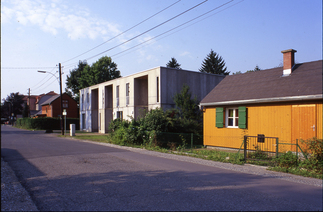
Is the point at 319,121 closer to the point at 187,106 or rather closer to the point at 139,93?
the point at 187,106

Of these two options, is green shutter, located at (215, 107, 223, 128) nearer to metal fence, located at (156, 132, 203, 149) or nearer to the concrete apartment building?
metal fence, located at (156, 132, 203, 149)

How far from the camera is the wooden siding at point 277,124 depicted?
12.2 metres

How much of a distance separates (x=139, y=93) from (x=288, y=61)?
15627 millimetres

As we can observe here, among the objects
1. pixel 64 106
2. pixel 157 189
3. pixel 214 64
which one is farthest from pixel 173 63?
pixel 157 189

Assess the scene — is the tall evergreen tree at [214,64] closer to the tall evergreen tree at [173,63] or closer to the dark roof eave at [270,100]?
the tall evergreen tree at [173,63]

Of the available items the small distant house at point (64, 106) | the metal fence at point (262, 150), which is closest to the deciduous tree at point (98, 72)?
the small distant house at point (64, 106)

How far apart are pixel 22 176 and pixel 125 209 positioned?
4830 millimetres

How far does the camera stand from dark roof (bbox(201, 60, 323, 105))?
42.8 ft

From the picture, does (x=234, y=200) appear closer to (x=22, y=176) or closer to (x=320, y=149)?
(x=320, y=149)

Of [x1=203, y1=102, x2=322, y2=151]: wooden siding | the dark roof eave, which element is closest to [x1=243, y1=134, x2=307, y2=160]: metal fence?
[x1=203, y1=102, x2=322, y2=151]: wooden siding

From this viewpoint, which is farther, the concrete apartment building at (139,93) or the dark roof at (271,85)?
the concrete apartment building at (139,93)

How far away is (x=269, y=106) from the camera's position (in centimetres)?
1413

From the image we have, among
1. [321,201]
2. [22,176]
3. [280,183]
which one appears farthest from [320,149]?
[22,176]

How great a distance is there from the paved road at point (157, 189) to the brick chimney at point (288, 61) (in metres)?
8.84
